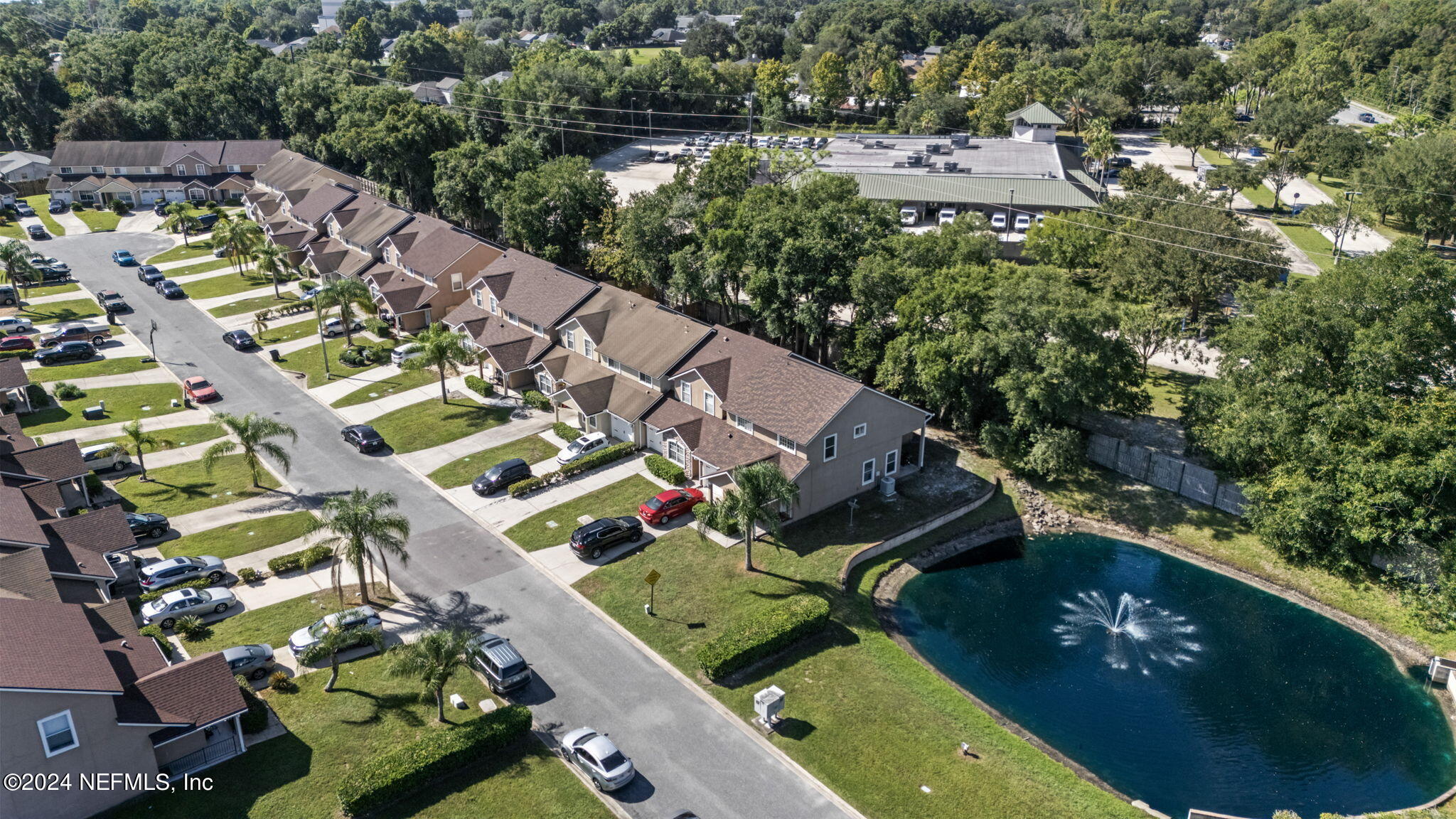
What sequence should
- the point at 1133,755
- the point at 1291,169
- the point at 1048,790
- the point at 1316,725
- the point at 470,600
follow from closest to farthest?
the point at 1048,790 → the point at 1133,755 → the point at 1316,725 → the point at 470,600 → the point at 1291,169

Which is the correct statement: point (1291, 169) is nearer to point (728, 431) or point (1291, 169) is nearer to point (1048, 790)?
point (728, 431)

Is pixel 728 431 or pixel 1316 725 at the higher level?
pixel 728 431

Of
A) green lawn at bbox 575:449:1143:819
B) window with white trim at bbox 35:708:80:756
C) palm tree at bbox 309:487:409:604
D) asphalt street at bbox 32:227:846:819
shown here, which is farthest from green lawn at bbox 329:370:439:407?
window with white trim at bbox 35:708:80:756

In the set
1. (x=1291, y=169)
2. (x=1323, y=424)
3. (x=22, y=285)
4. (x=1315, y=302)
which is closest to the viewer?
(x=1323, y=424)

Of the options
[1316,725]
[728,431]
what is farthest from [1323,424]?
[728,431]

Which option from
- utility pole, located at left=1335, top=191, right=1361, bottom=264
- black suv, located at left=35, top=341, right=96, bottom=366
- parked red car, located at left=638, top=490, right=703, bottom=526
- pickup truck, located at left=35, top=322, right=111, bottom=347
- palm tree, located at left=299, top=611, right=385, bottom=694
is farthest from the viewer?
utility pole, located at left=1335, top=191, right=1361, bottom=264

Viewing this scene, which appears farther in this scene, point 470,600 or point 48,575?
point 470,600

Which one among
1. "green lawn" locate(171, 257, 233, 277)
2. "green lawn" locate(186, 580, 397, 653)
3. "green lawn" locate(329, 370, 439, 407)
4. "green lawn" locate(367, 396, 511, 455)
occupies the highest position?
"green lawn" locate(171, 257, 233, 277)

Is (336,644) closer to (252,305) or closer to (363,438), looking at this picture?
(363,438)

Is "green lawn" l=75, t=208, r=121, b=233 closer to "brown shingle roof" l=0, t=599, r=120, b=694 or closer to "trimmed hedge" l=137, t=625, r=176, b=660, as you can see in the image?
"trimmed hedge" l=137, t=625, r=176, b=660
